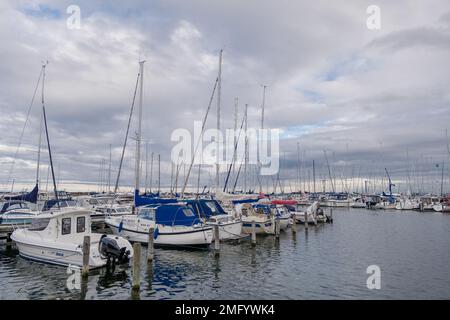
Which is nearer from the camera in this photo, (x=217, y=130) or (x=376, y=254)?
(x=376, y=254)

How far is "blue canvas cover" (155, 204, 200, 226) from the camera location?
24094mm

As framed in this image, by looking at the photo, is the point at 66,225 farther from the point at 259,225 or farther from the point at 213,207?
the point at 259,225

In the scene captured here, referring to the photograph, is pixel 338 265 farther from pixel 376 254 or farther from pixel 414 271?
pixel 376 254

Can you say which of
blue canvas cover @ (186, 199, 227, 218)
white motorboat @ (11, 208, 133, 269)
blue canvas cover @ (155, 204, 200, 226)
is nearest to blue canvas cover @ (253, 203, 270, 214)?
blue canvas cover @ (186, 199, 227, 218)

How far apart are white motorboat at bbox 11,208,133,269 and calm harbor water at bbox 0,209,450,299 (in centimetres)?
62

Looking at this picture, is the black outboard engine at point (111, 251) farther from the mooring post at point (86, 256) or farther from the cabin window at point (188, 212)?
the cabin window at point (188, 212)

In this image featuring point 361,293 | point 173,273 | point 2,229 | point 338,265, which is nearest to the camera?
point 361,293

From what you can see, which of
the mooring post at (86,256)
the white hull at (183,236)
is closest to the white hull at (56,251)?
the mooring post at (86,256)

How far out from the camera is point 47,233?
18672 mm

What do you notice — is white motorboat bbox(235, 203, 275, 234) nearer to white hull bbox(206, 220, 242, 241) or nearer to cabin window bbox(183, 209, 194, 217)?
white hull bbox(206, 220, 242, 241)

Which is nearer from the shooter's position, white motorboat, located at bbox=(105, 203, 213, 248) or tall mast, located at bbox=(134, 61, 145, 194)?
white motorboat, located at bbox=(105, 203, 213, 248)

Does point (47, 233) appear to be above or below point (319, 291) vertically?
above
